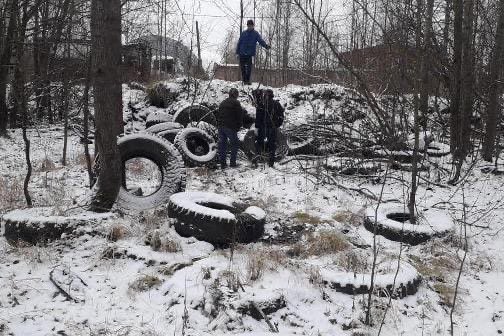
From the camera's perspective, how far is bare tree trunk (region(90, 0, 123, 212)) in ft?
17.3

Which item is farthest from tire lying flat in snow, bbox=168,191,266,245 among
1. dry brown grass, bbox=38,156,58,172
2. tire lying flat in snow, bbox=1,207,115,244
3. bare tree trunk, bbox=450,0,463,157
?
bare tree trunk, bbox=450,0,463,157

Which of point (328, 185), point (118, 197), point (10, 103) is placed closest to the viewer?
point (118, 197)

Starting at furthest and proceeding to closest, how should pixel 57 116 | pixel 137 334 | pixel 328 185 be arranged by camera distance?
pixel 57 116 → pixel 328 185 → pixel 137 334

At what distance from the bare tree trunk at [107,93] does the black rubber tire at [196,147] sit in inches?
131

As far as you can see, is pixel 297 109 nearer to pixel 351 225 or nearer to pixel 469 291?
pixel 351 225

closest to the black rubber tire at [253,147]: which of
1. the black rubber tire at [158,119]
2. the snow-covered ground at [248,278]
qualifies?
the black rubber tire at [158,119]

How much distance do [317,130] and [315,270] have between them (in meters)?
6.01

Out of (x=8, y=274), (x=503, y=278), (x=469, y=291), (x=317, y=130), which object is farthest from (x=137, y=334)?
(x=317, y=130)

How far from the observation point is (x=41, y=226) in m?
4.80

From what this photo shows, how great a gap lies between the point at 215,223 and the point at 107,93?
2.14 metres

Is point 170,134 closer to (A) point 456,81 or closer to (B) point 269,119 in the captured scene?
(B) point 269,119

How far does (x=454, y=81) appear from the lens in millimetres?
9180

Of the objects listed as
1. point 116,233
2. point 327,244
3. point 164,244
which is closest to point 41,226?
point 116,233

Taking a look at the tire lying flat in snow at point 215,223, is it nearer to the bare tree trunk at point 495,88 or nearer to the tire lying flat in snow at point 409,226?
the tire lying flat in snow at point 409,226
